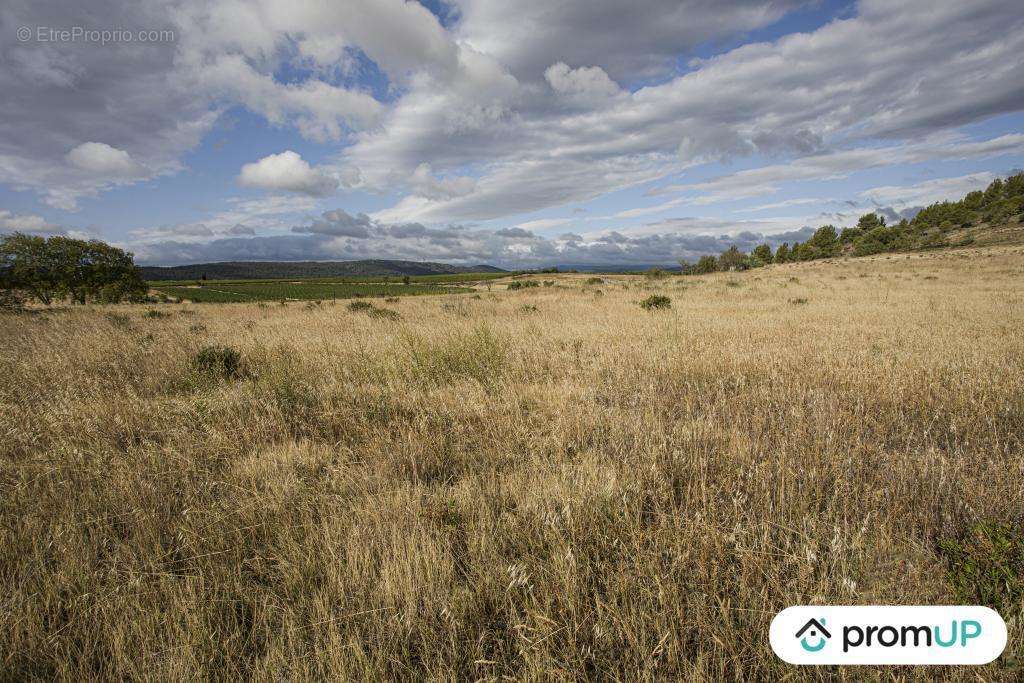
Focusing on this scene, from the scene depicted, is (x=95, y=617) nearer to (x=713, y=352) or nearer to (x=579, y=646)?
(x=579, y=646)

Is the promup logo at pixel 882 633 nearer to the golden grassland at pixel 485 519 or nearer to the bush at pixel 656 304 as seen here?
the golden grassland at pixel 485 519

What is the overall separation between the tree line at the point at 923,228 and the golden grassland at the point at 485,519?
87280mm

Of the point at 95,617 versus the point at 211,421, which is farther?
the point at 211,421

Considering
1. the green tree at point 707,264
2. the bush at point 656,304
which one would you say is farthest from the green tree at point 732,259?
the bush at point 656,304

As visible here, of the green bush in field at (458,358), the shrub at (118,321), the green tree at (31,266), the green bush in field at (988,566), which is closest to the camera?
the green bush in field at (988,566)

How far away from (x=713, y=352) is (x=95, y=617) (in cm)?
740

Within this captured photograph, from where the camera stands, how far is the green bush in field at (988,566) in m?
1.82

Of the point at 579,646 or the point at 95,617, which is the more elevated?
the point at 95,617

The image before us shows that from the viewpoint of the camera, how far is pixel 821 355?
6.46m

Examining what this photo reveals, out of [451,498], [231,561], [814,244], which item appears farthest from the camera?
[814,244]

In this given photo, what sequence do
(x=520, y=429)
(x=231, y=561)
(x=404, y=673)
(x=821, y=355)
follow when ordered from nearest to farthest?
(x=404, y=673), (x=231, y=561), (x=520, y=429), (x=821, y=355)

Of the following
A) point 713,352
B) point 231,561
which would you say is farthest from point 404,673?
point 713,352

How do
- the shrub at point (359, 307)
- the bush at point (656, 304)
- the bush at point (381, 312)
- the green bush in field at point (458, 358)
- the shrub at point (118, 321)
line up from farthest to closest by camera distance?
1. the shrub at point (359, 307)
2. the bush at point (656, 304)
3. the bush at point (381, 312)
4. the shrub at point (118, 321)
5. the green bush in field at point (458, 358)

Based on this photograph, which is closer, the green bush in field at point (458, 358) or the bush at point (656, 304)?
the green bush in field at point (458, 358)
